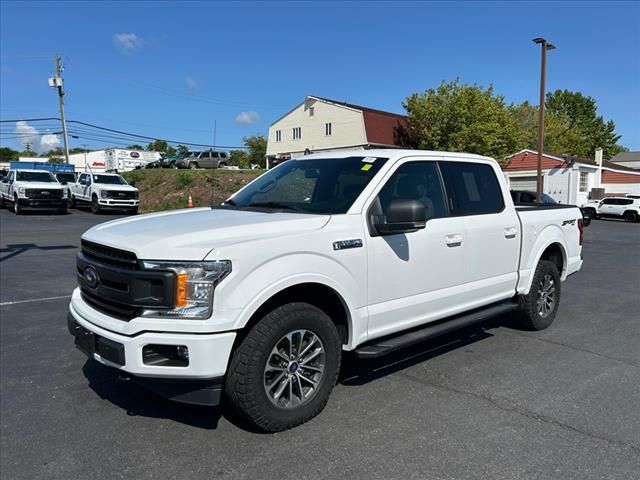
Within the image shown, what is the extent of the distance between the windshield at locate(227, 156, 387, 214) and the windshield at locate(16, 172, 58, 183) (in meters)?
23.4

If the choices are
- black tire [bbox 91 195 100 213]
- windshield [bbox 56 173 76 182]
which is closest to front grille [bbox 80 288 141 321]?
black tire [bbox 91 195 100 213]

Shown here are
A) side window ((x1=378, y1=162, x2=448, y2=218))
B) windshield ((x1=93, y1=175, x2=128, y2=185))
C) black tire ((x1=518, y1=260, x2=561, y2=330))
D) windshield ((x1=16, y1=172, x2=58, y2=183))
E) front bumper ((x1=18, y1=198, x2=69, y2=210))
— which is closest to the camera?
side window ((x1=378, y1=162, x2=448, y2=218))

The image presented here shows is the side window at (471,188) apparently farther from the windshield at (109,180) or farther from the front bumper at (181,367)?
the windshield at (109,180)

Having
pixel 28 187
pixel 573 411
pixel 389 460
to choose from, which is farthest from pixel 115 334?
pixel 28 187

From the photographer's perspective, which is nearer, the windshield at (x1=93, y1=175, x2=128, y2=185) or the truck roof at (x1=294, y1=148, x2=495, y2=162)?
the truck roof at (x1=294, y1=148, x2=495, y2=162)

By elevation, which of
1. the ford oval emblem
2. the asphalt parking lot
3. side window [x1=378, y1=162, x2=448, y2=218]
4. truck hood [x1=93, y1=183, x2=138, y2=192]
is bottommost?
the asphalt parking lot

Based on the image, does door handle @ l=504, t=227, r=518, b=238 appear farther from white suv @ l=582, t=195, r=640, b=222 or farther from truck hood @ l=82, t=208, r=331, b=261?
white suv @ l=582, t=195, r=640, b=222

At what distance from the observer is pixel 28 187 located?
23.5 m

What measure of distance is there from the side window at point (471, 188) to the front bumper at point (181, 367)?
2.61 meters

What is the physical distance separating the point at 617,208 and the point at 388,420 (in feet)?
112

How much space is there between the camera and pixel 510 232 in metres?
5.17

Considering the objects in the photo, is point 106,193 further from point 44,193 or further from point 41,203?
point 41,203

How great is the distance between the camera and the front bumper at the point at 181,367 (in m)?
2.98

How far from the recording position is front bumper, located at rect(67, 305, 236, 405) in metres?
2.98
